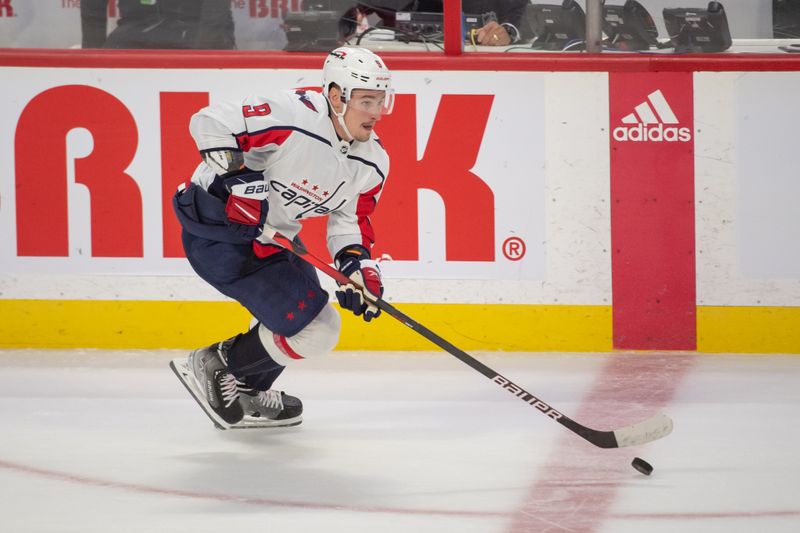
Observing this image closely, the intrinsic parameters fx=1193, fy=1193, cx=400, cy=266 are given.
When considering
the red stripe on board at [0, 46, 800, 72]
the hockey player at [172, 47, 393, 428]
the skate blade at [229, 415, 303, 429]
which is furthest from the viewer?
the red stripe on board at [0, 46, 800, 72]

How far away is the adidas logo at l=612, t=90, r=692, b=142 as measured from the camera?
4691mm

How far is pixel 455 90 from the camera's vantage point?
15.5 ft

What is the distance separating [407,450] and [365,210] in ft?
2.39

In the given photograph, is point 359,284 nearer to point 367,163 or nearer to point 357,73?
point 367,163

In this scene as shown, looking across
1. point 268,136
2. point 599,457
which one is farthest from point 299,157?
point 599,457

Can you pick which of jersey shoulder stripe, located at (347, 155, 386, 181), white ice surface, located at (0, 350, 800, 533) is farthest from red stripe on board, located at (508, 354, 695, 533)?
jersey shoulder stripe, located at (347, 155, 386, 181)

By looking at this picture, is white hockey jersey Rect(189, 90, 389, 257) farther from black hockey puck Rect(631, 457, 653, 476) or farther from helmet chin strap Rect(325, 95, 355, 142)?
black hockey puck Rect(631, 457, 653, 476)

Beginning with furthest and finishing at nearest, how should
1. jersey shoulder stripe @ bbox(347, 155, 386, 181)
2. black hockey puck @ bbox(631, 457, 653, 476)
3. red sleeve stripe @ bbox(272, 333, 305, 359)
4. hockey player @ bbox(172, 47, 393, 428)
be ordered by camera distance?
red sleeve stripe @ bbox(272, 333, 305, 359) → jersey shoulder stripe @ bbox(347, 155, 386, 181) → hockey player @ bbox(172, 47, 393, 428) → black hockey puck @ bbox(631, 457, 653, 476)

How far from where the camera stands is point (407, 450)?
349 centimetres

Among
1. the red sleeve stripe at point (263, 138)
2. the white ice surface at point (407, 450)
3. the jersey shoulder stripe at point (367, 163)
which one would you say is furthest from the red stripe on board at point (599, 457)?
the red sleeve stripe at point (263, 138)

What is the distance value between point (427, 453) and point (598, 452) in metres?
0.49

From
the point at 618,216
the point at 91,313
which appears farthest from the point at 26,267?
the point at 618,216

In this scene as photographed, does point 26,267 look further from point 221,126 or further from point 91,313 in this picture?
point 221,126

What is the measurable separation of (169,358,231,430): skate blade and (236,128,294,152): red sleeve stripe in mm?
789
